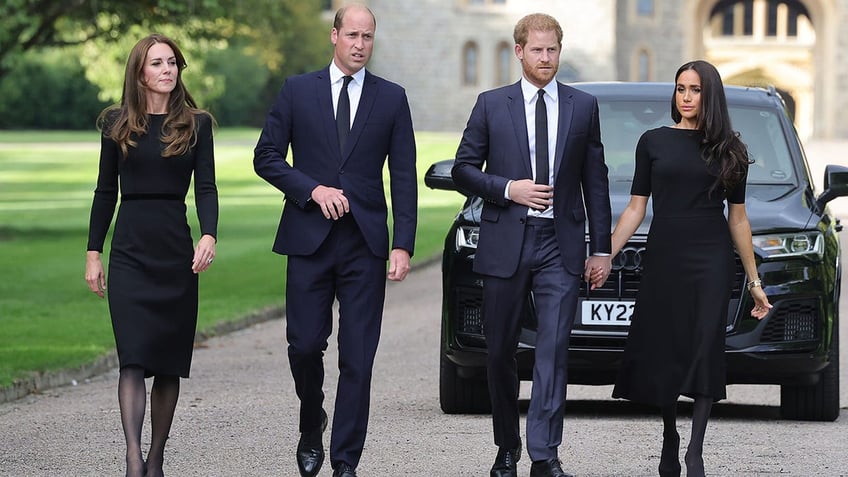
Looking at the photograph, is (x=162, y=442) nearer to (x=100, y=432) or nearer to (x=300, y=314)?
(x=300, y=314)

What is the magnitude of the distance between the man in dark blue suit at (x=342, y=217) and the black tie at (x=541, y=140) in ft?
1.71

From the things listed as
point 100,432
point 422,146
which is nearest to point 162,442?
point 100,432

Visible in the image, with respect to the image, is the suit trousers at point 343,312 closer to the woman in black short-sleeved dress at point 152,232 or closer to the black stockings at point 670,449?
the woman in black short-sleeved dress at point 152,232

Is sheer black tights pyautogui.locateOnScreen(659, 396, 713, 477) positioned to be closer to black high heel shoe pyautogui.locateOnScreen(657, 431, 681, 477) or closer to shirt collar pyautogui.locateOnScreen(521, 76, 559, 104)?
black high heel shoe pyautogui.locateOnScreen(657, 431, 681, 477)

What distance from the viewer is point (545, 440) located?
6754 mm

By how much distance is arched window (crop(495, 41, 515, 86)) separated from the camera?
251ft

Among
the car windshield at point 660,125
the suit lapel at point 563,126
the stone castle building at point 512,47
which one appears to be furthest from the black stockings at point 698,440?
the stone castle building at point 512,47

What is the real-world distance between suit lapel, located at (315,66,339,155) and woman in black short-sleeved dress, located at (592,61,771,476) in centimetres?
123

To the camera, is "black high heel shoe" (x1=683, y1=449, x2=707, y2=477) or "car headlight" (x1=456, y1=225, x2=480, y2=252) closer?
"black high heel shoe" (x1=683, y1=449, x2=707, y2=477)

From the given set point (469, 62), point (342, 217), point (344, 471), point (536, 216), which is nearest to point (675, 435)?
point (536, 216)

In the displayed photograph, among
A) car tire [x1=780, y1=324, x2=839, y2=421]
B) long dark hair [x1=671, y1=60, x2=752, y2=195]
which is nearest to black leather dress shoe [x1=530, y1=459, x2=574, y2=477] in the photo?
long dark hair [x1=671, y1=60, x2=752, y2=195]

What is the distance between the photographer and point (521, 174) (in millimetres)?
6910

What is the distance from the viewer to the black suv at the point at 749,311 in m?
8.33

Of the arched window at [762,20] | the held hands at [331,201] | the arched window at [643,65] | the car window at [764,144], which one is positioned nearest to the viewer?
the held hands at [331,201]
